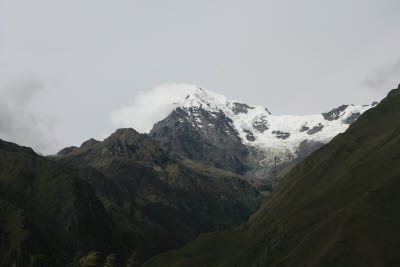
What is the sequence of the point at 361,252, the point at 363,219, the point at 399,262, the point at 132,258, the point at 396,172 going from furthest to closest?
the point at 396,172 < the point at 363,219 < the point at 361,252 < the point at 399,262 < the point at 132,258

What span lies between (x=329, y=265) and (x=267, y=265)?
54.4 meters

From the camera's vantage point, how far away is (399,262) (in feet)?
443

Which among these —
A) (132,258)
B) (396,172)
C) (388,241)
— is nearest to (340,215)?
(388,241)

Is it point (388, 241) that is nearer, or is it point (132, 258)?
point (132, 258)

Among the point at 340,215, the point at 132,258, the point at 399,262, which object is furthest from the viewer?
the point at 340,215

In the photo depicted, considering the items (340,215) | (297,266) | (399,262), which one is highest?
(340,215)

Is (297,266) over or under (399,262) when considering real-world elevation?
over

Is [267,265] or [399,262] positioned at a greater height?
[267,265]

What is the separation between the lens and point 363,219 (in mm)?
162375

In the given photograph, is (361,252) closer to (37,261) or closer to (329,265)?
(329,265)

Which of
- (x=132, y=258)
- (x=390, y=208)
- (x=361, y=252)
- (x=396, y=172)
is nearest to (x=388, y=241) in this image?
(x=361, y=252)

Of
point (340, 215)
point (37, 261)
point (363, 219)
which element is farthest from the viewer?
point (340, 215)

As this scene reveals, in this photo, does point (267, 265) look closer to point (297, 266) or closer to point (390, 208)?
point (297, 266)

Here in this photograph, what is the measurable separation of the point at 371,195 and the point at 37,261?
182344mm
